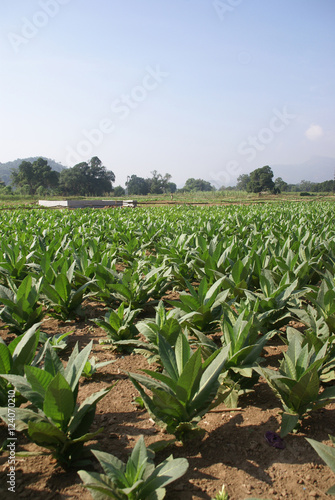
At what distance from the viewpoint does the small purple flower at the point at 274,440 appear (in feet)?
5.44

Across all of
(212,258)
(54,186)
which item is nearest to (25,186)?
(54,186)

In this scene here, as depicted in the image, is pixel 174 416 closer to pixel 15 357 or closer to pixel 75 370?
pixel 75 370

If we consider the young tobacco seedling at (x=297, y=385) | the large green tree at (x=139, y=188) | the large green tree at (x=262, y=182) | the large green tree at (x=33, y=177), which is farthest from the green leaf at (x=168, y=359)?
the large green tree at (x=139, y=188)

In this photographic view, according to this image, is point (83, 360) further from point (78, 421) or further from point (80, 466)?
point (80, 466)

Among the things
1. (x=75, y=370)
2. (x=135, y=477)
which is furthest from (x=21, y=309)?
(x=135, y=477)

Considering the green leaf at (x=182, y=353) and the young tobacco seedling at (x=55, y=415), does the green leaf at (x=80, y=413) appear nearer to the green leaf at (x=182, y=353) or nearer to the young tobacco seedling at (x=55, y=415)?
the young tobacco seedling at (x=55, y=415)

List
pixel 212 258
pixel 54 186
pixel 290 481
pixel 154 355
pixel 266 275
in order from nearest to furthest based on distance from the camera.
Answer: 1. pixel 290 481
2. pixel 154 355
3. pixel 266 275
4. pixel 212 258
5. pixel 54 186

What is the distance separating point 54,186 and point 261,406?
82847 mm

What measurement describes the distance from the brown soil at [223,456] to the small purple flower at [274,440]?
0.08 ft

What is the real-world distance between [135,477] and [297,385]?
2.94 feet

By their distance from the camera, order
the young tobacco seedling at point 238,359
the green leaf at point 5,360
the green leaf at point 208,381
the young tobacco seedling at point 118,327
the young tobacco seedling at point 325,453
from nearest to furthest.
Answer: the young tobacco seedling at point 325,453, the green leaf at point 208,381, the green leaf at point 5,360, the young tobacco seedling at point 238,359, the young tobacco seedling at point 118,327

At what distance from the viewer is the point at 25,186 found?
7294cm

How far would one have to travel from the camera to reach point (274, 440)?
1.69m

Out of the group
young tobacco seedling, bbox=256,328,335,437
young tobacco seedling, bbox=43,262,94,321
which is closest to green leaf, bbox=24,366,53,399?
young tobacco seedling, bbox=256,328,335,437
